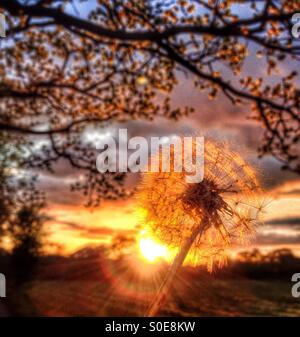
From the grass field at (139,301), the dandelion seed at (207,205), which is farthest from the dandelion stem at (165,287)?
the grass field at (139,301)

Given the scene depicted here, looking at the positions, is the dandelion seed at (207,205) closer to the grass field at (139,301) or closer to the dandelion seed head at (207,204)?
the dandelion seed head at (207,204)

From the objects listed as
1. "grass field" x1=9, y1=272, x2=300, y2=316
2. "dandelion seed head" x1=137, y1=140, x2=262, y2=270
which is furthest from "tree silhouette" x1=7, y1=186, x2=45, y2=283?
"dandelion seed head" x1=137, y1=140, x2=262, y2=270

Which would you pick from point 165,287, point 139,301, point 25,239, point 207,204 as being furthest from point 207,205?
point 25,239

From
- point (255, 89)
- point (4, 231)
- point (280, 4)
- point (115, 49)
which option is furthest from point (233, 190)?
point (4, 231)

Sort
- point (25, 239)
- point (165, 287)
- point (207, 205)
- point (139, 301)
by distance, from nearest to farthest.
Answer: point (165, 287) → point (207, 205) → point (139, 301) → point (25, 239)

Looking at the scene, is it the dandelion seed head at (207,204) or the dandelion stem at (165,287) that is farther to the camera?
the dandelion seed head at (207,204)

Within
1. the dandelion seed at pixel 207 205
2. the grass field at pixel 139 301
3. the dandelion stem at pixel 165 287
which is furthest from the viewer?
the grass field at pixel 139 301

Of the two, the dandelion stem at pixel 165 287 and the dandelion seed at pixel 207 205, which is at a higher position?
the dandelion seed at pixel 207 205

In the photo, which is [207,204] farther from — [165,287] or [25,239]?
[25,239]

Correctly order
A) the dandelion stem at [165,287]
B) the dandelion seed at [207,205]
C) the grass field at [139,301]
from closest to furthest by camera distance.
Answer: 1. the dandelion stem at [165,287]
2. the dandelion seed at [207,205]
3. the grass field at [139,301]

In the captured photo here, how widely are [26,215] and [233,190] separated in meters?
15.5

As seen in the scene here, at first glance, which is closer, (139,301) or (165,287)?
(165,287)
